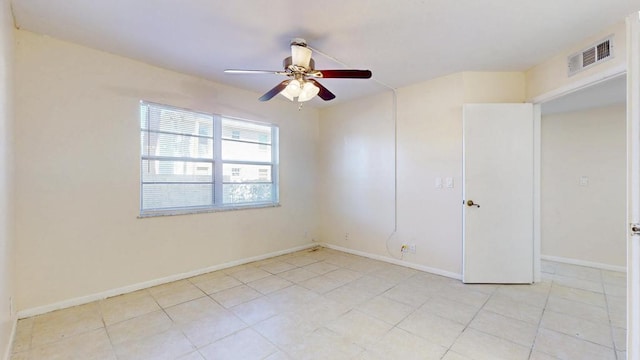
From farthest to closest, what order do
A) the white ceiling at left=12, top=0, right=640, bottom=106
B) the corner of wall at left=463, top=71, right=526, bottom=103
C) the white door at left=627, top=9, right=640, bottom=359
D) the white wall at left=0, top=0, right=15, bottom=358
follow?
the corner of wall at left=463, top=71, right=526, bottom=103, the white ceiling at left=12, top=0, right=640, bottom=106, the white wall at left=0, top=0, right=15, bottom=358, the white door at left=627, top=9, right=640, bottom=359

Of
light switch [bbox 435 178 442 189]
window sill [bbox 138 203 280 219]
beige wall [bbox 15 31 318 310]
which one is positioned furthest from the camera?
light switch [bbox 435 178 442 189]

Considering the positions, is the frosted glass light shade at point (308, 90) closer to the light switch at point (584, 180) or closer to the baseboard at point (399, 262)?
the baseboard at point (399, 262)

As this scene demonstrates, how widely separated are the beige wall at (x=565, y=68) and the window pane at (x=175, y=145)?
13.1 feet

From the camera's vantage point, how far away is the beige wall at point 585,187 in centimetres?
356

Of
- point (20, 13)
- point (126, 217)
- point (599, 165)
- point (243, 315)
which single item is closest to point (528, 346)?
point (243, 315)

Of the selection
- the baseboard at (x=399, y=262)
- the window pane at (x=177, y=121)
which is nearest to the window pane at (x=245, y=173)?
the window pane at (x=177, y=121)

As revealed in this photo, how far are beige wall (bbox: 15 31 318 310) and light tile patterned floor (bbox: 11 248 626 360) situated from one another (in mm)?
298

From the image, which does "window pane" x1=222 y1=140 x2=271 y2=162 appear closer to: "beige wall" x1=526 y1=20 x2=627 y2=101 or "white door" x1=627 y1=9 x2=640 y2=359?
"beige wall" x1=526 y1=20 x2=627 y2=101

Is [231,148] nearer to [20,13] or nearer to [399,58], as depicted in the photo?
[20,13]

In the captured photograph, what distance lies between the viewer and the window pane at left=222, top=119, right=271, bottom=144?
3.72 m

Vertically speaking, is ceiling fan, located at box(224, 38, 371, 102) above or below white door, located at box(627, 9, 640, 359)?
above

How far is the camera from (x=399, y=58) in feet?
9.36

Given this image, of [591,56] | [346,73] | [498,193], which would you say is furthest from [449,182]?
[346,73]

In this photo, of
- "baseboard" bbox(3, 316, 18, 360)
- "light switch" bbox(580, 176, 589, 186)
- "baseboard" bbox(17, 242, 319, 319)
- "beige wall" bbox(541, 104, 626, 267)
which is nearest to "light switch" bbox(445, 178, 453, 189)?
"beige wall" bbox(541, 104, 626, 267)
